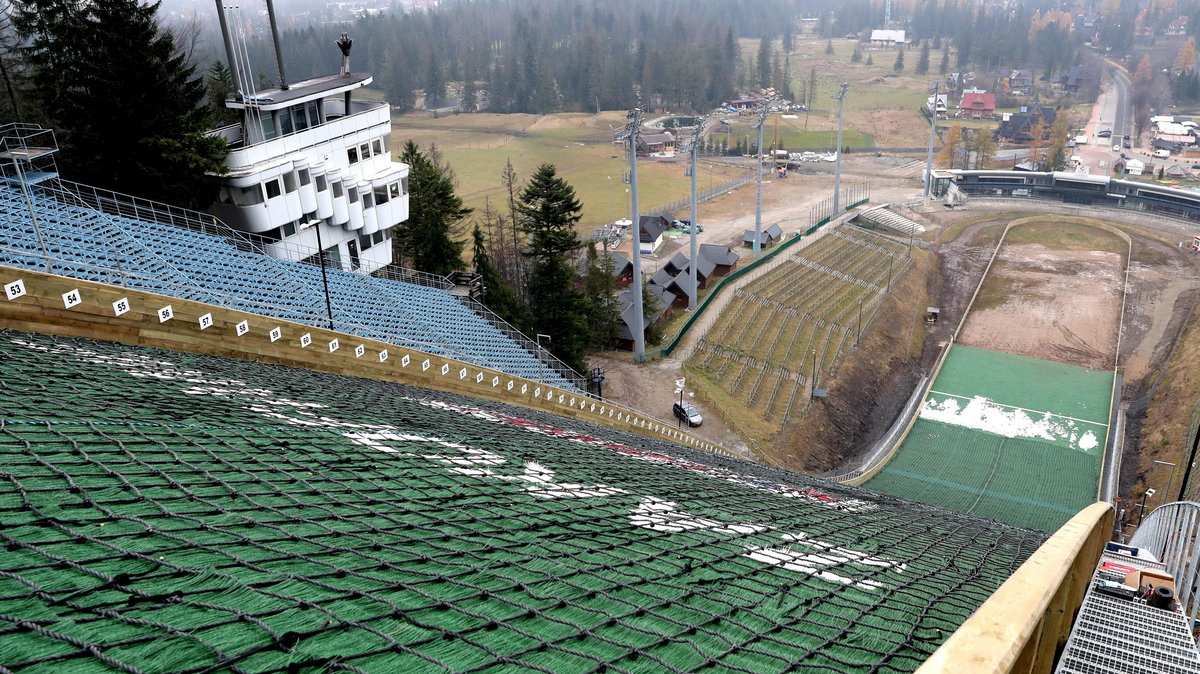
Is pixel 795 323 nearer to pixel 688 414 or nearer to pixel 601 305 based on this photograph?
pixel 601 305

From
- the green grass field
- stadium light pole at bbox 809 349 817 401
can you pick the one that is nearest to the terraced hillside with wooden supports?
stadium light pole at bbox 809 349 817 401

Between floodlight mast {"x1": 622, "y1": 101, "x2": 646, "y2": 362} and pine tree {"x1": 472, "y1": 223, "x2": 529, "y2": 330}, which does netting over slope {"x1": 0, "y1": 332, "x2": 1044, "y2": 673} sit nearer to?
pine tree {"x1": 472, "y1": 223, "x2": 529, "y2": 330}

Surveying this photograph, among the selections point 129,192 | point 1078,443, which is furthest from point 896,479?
point 129,192

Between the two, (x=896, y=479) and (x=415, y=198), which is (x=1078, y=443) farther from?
(x=415, y=198)

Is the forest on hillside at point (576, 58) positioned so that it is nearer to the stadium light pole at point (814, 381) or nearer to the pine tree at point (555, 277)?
the pine tree at point (555, 277)

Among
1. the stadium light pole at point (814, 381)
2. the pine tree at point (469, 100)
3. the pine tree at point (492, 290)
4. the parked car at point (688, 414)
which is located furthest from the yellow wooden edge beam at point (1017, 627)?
the pine tree at point (469, 100)

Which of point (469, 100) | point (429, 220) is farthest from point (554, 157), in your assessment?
point (429, 220)
